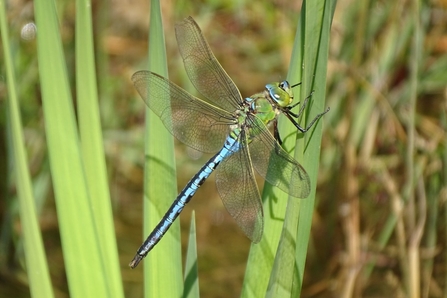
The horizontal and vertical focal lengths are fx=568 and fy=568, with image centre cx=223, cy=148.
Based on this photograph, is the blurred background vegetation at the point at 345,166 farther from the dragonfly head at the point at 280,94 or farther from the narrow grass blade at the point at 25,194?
the narrow grass blade at the point at 25,194

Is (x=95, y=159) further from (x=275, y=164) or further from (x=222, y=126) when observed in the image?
(x=222, y=126)

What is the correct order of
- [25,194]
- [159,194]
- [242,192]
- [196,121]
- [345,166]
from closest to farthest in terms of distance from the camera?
[25,194] → [159,194] → [242,192] → [196,121] → [345,166]

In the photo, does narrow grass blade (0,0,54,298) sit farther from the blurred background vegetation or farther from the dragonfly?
the blurred background vegetation

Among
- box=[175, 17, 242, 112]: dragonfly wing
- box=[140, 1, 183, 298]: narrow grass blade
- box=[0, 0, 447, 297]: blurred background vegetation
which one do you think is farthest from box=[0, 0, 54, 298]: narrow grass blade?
box=[0, 0, 447, 297]: blurred background vegetation

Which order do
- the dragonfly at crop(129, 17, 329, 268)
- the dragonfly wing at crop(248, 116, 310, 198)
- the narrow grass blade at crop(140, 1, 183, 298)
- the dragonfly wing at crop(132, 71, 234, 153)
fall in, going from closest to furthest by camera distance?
the dragonfly wing at crop(248, 116, 310, 198) < the narrow grass blade at crop(140, 1, 183, 298) < the dragonfly at crop(129, 17, 329, 268) < the dragonfly wing at crop(132, 71, 234, 153)

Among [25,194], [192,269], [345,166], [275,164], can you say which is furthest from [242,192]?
[345,166]

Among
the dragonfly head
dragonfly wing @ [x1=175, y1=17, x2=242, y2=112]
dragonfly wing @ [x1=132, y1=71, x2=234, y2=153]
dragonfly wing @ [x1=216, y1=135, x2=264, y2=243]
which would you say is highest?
dragonfly wing @ [x1=175, y1=17, x2=242, y2=112]

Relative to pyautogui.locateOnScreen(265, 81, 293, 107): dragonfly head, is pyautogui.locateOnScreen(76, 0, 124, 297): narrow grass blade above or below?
below
